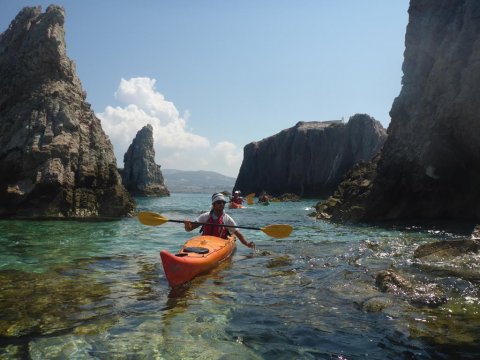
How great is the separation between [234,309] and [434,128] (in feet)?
55.1

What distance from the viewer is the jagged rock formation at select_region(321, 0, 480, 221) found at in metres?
17.8

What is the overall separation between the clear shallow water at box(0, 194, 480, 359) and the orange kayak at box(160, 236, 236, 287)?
0.25m

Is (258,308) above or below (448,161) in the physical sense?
below

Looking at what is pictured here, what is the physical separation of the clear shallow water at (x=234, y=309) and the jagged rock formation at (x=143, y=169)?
248 ft

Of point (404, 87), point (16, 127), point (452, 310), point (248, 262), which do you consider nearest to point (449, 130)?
point (404, 87)

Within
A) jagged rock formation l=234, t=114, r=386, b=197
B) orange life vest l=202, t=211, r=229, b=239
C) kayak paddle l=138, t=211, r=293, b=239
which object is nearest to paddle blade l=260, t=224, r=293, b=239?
kayak paddle l=138, t=211, r=293, b=239

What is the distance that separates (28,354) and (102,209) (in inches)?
738

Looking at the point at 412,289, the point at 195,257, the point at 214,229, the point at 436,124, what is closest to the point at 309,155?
the point at 436,124

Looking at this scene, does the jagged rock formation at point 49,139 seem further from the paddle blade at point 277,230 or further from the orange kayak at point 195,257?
the paddle blade at point 277,230

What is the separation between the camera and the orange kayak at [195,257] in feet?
24.3

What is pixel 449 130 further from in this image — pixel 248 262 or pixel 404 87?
pixel 248 262

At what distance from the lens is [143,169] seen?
3415 inches

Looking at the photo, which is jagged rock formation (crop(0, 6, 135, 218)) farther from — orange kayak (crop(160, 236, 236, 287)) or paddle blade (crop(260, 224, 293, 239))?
paddle blade (crop(260, 224, 293, 239))

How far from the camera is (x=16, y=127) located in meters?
22.1
